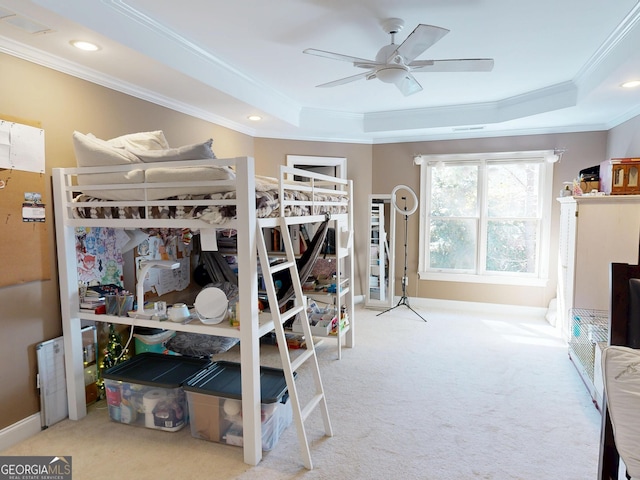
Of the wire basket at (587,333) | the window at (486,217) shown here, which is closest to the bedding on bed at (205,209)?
the wire basket at (587,333)

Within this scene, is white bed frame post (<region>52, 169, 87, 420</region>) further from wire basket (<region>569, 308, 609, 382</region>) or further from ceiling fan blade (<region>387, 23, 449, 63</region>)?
wire basket (<region>569, 308, 609, 382</region>)

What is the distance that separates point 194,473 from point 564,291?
143 inches

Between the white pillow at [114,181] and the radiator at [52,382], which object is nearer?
the white pillow at [114,181]

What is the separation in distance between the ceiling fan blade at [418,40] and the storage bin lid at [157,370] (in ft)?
7.56

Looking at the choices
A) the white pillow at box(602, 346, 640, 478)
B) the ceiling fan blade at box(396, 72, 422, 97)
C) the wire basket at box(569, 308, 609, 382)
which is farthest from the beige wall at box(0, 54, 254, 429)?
the wire basket at box(569, 308, 609, 382)

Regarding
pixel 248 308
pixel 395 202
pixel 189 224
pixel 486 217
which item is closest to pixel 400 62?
pixel 189 224

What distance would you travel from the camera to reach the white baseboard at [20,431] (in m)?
2.20

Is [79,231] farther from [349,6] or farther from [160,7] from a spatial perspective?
[349,6]

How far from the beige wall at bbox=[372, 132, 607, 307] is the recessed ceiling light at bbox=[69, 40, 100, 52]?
3.58 m

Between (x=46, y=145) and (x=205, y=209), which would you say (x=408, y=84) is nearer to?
(x=205, y=209)

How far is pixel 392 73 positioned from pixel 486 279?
3.28 m

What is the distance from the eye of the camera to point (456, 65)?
2.42 m

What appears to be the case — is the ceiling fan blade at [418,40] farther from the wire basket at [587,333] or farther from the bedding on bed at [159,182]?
the wire basket at [587,333]

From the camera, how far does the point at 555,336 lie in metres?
4.02
